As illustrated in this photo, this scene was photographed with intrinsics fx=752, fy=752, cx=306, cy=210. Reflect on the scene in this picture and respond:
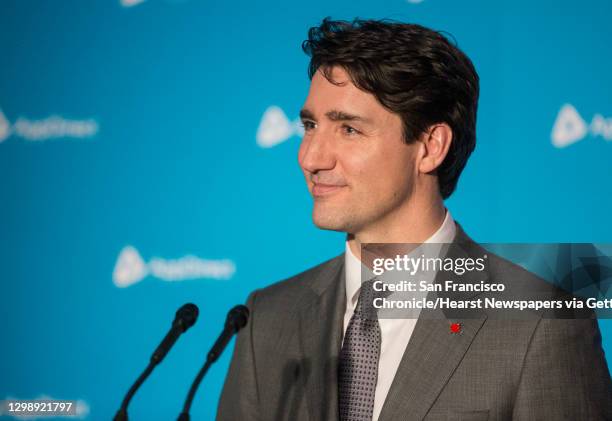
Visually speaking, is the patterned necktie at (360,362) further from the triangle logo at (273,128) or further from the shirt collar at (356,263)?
the triangle logo at (273,128)

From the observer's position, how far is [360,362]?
1.96m

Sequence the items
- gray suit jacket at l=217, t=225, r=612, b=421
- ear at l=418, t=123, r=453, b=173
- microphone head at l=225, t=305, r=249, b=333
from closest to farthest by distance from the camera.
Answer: microphone head at l=225, t=305, r=249, b=333
gray suit jacket at l=217, t=225, r=612, b=421
ear at l=418, t=123, r=453, b=173

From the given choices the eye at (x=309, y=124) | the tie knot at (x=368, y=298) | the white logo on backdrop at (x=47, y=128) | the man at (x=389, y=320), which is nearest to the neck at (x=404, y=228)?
the man at (x=389, y=320)

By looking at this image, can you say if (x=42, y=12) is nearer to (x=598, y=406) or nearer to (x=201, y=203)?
(x=201, y=203)

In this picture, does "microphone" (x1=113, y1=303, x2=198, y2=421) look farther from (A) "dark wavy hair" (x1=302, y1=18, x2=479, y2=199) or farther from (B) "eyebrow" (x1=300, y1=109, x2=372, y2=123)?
(A) "dark wavy hair" (x1=302, y1=18, x2=479, y2=199)

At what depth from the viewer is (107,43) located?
3.08 m

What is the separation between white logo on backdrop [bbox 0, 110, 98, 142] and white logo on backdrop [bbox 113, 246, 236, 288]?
0.52 meters

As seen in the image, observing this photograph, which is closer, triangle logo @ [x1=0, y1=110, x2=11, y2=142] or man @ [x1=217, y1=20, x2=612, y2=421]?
man @ [x1=217, y1=20, x2=612, y2=421]

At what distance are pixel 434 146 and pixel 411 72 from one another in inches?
9.0

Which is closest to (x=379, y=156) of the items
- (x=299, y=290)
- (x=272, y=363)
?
(x=299, y=290)

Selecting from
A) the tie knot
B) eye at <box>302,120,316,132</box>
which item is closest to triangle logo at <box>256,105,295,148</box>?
eye at <box>302,120,316,132</box>

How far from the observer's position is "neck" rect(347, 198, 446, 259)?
2100 millimetres

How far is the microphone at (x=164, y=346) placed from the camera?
1.34 metres

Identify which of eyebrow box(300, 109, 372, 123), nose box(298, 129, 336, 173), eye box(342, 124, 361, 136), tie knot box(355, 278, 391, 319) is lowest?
tie knot box(355, 278, 391, 319)
